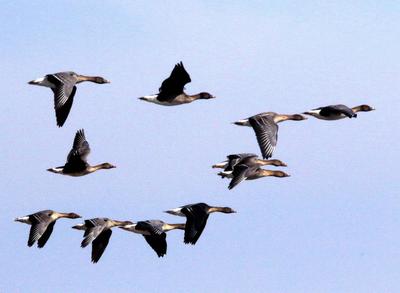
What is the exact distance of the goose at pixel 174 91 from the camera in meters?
70.2

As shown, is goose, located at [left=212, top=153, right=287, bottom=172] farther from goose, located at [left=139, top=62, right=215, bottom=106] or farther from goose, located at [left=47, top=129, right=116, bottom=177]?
goose, located at [left=47, top=129, right=116, bottom=177]

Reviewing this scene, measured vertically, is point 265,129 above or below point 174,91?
below

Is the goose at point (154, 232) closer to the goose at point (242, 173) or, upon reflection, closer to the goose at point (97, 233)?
the goose at point (97, 233)

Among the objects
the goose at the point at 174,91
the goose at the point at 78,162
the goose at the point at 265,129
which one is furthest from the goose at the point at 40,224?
the goose at the point at 265,129

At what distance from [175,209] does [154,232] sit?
3.70 feet

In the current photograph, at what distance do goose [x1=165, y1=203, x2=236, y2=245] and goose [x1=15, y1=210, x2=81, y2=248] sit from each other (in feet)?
14.7

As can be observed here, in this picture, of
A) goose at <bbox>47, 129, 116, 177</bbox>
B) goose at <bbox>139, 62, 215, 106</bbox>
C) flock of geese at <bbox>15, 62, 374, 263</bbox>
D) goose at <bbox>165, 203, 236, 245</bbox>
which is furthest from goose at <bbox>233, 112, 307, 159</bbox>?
goose at <bbox>47, 129, 116, 177</bbox>

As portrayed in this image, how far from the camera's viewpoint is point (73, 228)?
71250 millimetres

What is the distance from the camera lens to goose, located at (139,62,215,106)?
7019 centimetres

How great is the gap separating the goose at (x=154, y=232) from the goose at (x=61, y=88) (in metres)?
5.17

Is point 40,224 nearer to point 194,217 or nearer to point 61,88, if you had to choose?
point 61,88

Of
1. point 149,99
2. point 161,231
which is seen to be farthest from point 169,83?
point 161,231

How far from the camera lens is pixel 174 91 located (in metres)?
71.5

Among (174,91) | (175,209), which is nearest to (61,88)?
(174,91)
